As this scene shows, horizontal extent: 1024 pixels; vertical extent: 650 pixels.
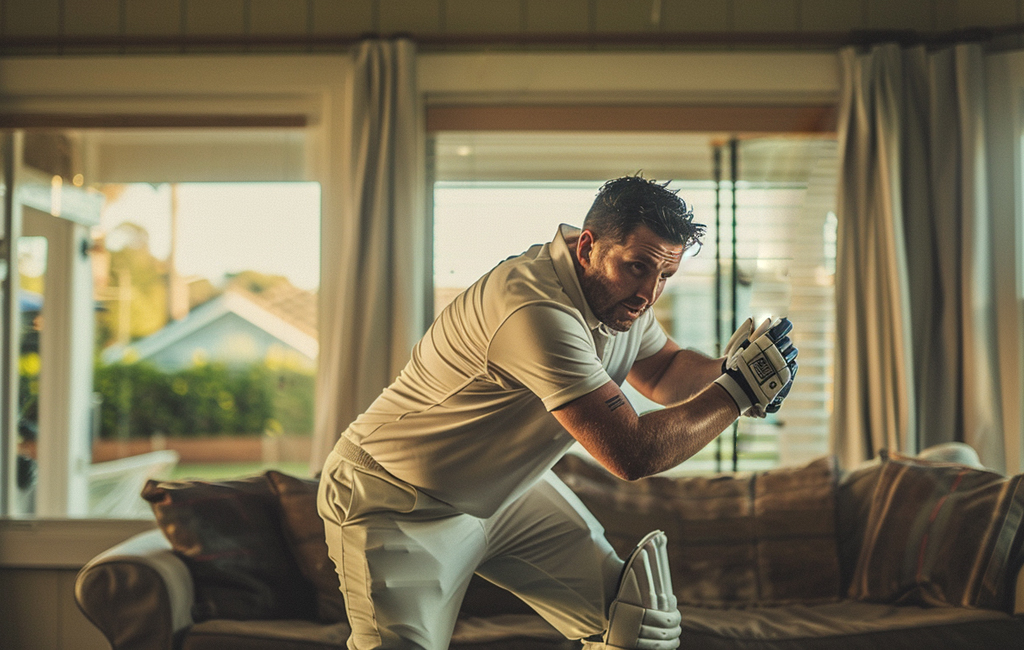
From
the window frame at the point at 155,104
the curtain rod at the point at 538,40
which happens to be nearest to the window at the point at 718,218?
the curtain rod at the point at 538,40

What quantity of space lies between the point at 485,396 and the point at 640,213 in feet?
1.59

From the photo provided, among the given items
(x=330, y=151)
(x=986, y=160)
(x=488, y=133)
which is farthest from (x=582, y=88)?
(x=986, y=160)

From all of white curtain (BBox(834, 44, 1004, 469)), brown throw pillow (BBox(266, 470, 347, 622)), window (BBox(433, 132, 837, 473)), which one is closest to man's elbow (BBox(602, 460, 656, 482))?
brown throw pillow (BBox(266, 470, 347, 622))

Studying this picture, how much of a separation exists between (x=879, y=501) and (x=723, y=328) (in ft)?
3.28

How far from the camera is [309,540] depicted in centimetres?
248

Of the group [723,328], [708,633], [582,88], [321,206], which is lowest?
[708,633]

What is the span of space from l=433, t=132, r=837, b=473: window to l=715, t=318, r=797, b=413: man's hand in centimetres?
162

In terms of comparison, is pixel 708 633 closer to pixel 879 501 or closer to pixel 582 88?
pixel 879 501

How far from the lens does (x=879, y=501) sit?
2494mm

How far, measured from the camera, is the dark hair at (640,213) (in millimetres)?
1538

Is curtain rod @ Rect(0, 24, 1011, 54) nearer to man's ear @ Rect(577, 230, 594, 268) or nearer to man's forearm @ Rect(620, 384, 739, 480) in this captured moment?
man's ear @ Rect(577, 230, 594, 268)

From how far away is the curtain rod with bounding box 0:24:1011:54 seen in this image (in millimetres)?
3088

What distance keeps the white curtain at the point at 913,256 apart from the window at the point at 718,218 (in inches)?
7.3

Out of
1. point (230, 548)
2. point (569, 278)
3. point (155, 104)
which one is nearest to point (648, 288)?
point (569, 278)
